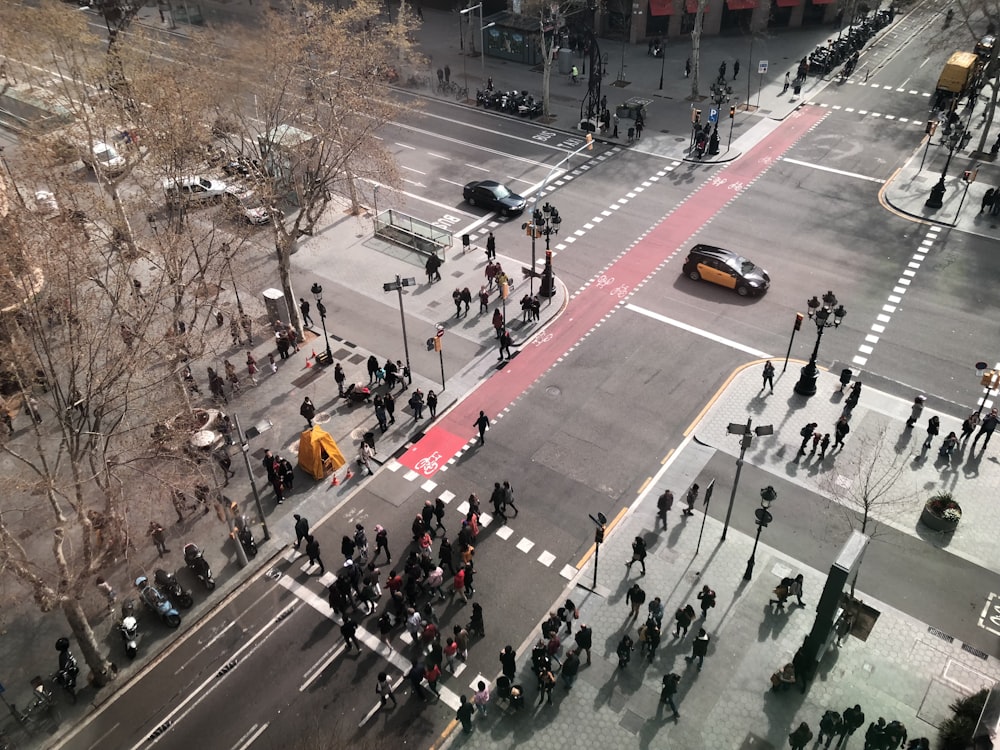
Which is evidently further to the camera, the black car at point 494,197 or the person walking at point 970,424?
the black car at point 494,197

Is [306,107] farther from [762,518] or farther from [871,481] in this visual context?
[871,481]

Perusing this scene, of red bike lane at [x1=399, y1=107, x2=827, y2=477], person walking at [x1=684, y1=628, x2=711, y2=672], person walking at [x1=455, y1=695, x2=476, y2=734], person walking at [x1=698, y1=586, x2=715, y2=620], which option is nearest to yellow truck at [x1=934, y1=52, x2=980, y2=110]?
red bike lane at [x1=399, y1=107, x2=827, y2=477]

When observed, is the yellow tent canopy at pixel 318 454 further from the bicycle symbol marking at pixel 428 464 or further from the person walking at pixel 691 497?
the person walking at pixel 691 497

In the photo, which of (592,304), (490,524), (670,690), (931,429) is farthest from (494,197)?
(670,690)

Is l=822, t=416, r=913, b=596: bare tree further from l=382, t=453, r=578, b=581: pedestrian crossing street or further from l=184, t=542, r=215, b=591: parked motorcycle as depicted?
l=184, t=542, r=215, b=591: parked motorcycle

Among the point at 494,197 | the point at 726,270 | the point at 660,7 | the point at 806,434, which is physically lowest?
the point at 806,434

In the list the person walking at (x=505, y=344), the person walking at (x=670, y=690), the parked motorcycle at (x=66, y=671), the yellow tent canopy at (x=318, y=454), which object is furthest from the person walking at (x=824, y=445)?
the parked motorcycle at (x=66, y=671)
